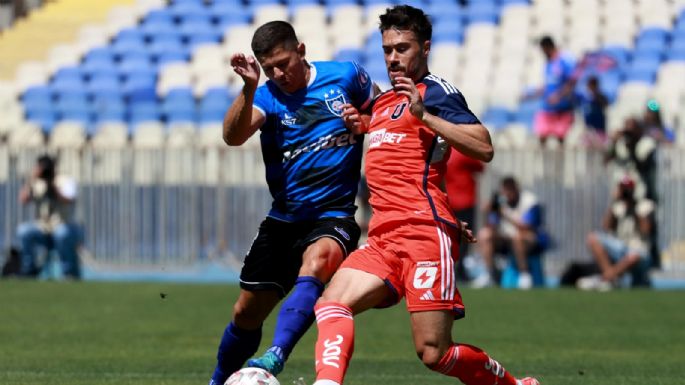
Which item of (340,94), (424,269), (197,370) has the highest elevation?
(340,94)

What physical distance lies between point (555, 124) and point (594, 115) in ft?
2.33

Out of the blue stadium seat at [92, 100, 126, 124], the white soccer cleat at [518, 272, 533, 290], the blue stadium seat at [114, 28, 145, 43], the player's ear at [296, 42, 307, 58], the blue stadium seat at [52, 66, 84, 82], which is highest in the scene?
the player's ear at [296, 42, 307, 58]

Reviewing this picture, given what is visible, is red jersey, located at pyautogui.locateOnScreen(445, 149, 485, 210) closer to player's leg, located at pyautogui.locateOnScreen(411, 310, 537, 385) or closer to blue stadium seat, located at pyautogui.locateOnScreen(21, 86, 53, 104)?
blue stadium seat, located at pyautogui.locateOnScreen(21, 86, 53, 104)

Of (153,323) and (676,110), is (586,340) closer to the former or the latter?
(153,323)

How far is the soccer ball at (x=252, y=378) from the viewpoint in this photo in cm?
729

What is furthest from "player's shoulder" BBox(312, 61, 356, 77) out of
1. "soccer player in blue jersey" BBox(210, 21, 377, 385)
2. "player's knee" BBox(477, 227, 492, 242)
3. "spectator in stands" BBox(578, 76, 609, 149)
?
"spectator in stands" BBox(578, 76, 609, 149)

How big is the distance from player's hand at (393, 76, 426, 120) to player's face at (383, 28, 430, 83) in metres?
0.26

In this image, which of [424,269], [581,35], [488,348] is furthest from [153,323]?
[581,35]

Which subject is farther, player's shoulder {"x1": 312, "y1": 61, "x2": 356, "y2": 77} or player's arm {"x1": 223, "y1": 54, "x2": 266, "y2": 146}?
player's shoulder {"x1": 312, "y1": 61, "x2": 356, "y2": 77}

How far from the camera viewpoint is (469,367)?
24.9 ft

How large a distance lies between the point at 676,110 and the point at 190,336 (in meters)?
11.5

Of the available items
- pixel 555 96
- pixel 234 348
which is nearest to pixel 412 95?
pixel 234 348

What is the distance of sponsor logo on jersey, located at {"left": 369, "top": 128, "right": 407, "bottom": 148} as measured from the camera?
779cm

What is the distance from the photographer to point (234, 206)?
23.3 meters
